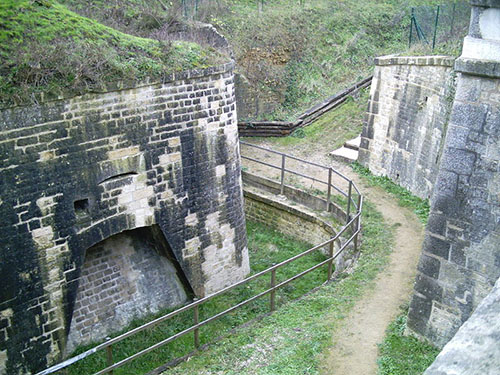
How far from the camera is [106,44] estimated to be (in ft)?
29.0

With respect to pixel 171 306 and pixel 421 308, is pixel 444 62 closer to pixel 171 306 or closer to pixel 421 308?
pixel 421 308

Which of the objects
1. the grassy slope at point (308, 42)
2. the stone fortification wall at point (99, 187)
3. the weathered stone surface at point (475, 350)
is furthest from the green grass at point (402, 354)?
the grassy slope at point (308, 42)

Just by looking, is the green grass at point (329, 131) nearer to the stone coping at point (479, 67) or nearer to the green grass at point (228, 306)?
the green grass at point (228, 306)

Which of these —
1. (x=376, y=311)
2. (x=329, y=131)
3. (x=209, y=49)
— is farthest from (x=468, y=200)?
(x=329, y=131)

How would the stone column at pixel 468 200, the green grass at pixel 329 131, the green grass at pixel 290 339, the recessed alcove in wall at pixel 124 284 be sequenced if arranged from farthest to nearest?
the green grass at pixel 329 131 → the recessed alcove in wall at pixel 124 284 → the green grass at pixel 290 339 → the stone column at pixel 468 200

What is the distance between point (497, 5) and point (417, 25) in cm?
1251

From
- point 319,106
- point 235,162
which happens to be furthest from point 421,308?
point 319,106

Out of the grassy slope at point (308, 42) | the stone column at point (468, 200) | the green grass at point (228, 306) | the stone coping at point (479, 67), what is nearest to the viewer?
the stone coping at point (479, 67)

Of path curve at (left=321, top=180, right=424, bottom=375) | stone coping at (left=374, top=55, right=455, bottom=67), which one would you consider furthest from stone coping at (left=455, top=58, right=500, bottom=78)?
stone coping at (left=374, top=55, right=455, bottom=67)

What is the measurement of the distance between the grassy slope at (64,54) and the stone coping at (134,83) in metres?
0.07

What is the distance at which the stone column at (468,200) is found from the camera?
6137 millimetres

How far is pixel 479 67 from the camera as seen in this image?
6.15m

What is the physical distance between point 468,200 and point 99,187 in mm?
5155

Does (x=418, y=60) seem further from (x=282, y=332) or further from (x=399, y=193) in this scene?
(x=282, y=332)
